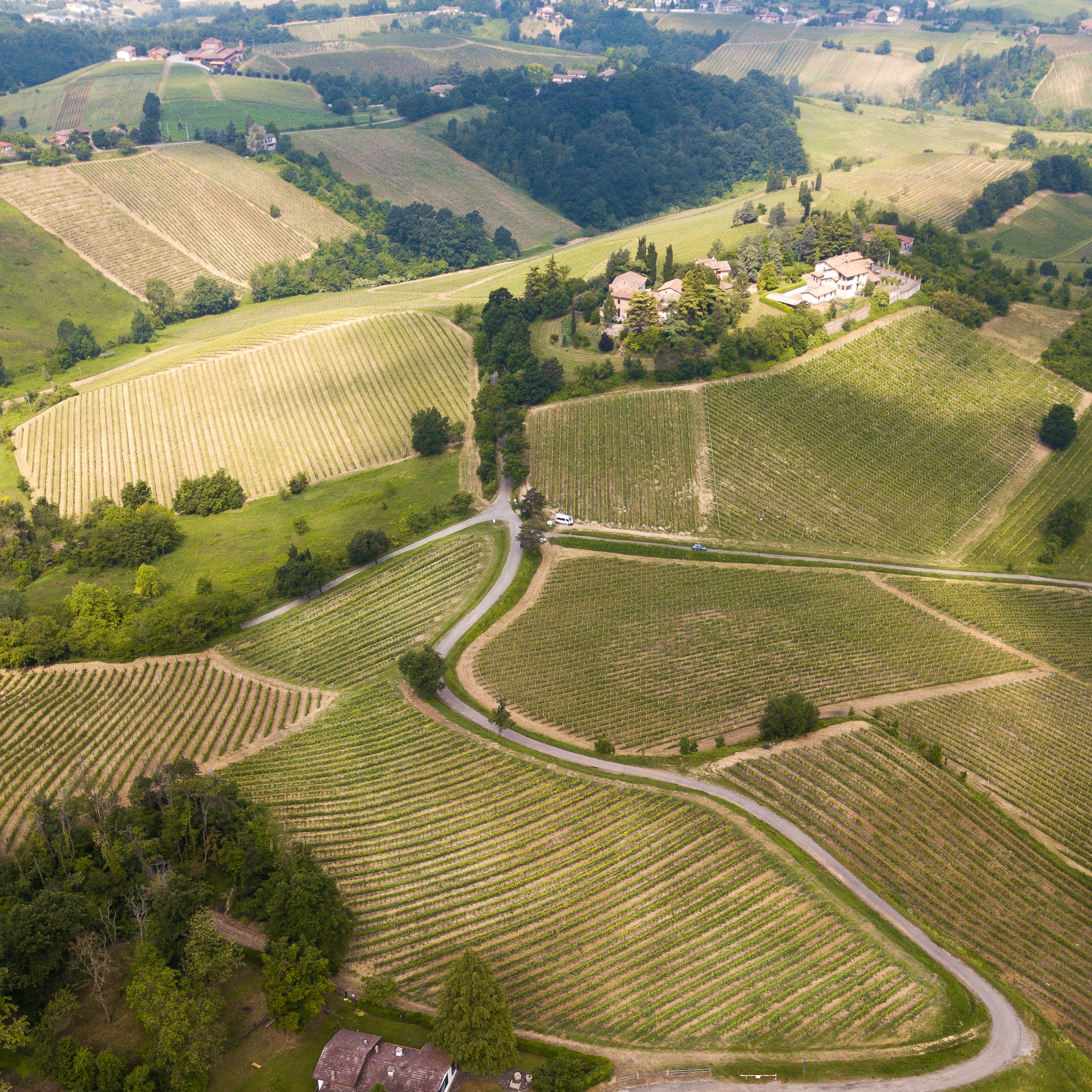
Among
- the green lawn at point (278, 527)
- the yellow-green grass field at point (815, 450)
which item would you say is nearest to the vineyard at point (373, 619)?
the green lawn at point (278, 527)

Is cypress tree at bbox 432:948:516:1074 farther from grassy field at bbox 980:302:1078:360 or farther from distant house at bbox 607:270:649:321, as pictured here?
grassy field at bbox 980:302:1078:360

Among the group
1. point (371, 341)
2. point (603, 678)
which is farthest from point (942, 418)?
point (371, 341)

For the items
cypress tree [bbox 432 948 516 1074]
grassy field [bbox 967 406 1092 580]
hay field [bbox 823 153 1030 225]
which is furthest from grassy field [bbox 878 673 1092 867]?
hay field [bbox 823 153 1030 225]

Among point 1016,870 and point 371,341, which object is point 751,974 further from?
point 371,341

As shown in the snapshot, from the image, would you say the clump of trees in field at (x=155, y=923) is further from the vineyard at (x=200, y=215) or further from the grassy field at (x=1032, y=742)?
the vineyard at (x=200, y=215)

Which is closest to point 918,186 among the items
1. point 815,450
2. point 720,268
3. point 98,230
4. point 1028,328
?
point 1028,328

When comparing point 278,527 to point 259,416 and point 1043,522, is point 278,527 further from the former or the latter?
point 1043,522
